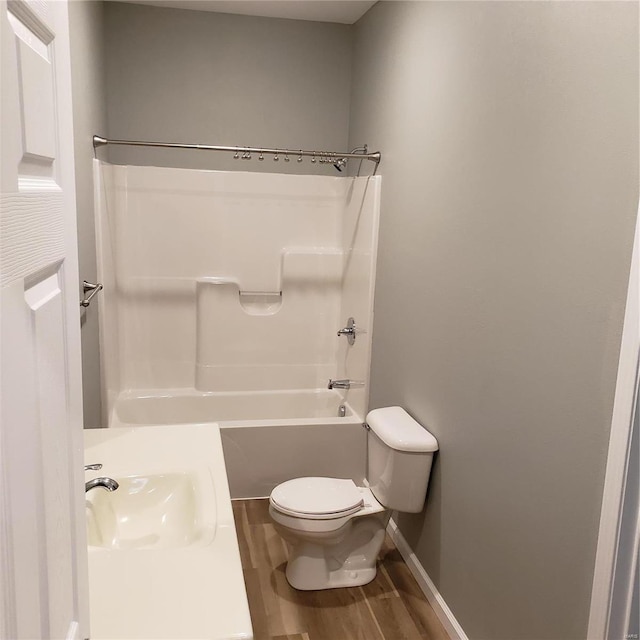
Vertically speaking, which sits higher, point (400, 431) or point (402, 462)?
point (400, 431)

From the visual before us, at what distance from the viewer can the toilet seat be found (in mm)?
2445

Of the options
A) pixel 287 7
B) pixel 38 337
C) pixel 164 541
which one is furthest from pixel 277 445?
pixel 38 337

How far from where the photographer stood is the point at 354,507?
251 cm

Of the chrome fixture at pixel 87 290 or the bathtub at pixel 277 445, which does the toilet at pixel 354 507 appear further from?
the chrome fixture at pixel 87 290

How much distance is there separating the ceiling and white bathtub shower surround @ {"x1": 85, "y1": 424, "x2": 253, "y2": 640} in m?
2.38

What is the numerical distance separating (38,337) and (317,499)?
197cm

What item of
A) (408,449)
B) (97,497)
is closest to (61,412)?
(97,497)

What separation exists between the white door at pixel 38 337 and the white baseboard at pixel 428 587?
174 centimetres

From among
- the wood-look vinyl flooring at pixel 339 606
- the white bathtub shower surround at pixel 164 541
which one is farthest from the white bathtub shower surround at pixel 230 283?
the white bathtub shower surround at pixel 164 541

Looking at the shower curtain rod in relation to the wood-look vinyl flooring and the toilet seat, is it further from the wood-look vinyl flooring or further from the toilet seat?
the wood-look vinyl flooring

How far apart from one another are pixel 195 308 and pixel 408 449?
1809mm

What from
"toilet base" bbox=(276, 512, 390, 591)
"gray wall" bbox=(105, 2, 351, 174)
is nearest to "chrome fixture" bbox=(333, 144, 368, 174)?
"gray wall" bbox=(105, 2, 351, 174)

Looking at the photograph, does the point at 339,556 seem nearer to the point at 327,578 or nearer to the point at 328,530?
the point at 327,578

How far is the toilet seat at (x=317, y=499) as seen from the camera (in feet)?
8.02
